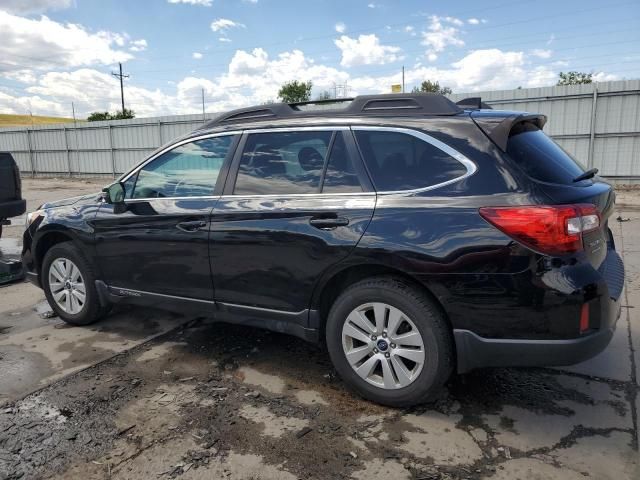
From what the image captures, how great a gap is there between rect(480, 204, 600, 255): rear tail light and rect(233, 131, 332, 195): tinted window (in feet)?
3.90

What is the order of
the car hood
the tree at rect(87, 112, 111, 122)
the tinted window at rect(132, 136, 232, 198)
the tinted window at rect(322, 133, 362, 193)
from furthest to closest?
the tree at rect(87, 112, 111, 122), the car hood, the tinted window at rect(132, 136, 232, 198), the tinted window at rect(322, 133, 362, 193)

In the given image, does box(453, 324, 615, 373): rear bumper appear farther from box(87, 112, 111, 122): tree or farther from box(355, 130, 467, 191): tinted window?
box(87, 112, 111, 122): tree

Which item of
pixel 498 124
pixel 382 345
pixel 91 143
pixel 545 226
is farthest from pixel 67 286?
pixel 91 143

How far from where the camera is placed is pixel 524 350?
2.68m

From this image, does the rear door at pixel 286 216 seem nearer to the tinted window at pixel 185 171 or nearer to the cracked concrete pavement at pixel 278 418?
the tinted window at pixel 185 171

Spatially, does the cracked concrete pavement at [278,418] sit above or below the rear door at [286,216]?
below

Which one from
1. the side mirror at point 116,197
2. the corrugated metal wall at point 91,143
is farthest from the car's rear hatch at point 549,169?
the corrugated metal wall at point 91,143

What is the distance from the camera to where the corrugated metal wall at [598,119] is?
48.6 ft

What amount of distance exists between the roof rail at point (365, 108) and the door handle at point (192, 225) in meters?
0.78

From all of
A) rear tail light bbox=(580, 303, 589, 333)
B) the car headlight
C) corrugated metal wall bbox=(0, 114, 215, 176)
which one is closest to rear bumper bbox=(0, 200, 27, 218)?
the car headlight

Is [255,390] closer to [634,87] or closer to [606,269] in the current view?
[606,269]

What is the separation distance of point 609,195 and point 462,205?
42.4 inches

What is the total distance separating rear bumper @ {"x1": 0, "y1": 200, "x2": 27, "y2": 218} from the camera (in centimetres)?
650

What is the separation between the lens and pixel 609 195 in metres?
3.12
